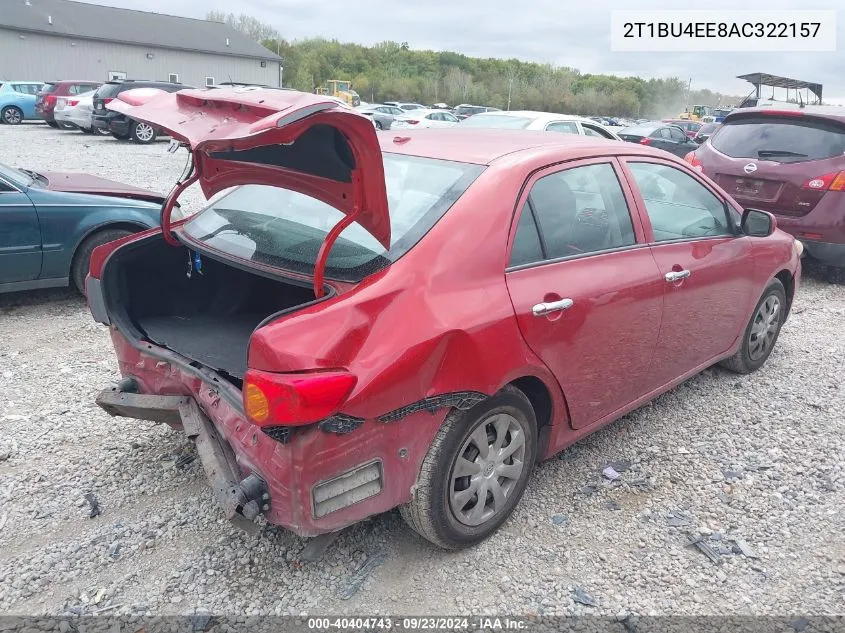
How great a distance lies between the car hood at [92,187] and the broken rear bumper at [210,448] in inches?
136

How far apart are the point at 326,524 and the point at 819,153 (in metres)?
6.54

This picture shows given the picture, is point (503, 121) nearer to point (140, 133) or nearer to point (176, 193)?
point (176, 193)

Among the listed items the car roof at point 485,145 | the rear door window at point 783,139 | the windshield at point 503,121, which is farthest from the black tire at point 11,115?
the car roof at point 485,145

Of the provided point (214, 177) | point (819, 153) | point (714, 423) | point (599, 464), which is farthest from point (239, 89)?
point (819, 153)

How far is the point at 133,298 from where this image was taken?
3.36m

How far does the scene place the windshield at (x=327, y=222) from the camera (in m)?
2.52

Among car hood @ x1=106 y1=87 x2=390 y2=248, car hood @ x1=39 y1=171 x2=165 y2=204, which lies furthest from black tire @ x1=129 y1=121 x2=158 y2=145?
car hood @ x1=106 y1=87 x2=390 y2=248

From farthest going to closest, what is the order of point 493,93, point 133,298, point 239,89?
point 493,93, point 133,298, point 239,89

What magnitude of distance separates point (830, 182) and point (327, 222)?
5.74m

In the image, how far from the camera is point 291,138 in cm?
209

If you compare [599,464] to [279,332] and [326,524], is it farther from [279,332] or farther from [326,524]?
[279,332]

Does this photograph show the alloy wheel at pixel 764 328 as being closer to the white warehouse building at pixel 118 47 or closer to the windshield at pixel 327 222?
the windshield at pixel 327 222

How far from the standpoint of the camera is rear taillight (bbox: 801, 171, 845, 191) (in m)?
6.46

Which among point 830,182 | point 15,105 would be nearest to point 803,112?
point 830,182
